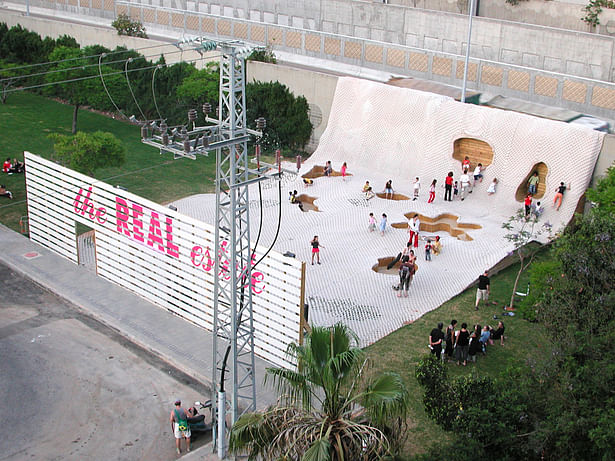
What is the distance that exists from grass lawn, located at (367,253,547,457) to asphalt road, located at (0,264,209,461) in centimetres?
504

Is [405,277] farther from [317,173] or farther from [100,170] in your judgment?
[100,170]

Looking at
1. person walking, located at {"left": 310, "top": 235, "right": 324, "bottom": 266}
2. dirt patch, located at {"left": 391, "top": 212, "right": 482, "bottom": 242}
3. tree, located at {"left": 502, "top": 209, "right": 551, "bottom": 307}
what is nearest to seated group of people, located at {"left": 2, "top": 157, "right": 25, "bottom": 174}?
person walking, located at {"left": 310, "top": 235, "right": 324, "bottom": 266}

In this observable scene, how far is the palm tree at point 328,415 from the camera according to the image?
13281 millimetres

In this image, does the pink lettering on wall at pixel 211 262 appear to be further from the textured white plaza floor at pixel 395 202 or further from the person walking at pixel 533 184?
the person walking at pixel 533 184

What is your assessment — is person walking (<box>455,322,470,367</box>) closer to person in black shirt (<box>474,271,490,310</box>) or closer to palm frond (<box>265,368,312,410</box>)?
person in black shirt (<box>474,271,490,310</box>)

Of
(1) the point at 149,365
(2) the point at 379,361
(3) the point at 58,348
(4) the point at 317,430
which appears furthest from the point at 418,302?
(4) the point at 317,430

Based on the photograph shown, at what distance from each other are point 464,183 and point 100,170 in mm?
16279

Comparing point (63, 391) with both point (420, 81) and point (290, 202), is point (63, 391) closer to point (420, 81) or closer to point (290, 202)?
point (290, 202)

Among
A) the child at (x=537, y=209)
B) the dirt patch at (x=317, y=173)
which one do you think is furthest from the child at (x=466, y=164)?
the dirt patch at (x=317, y=173)

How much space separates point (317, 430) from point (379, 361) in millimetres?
8666

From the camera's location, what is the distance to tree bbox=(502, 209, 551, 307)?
25156 millimetres

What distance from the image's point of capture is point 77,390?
806 inches

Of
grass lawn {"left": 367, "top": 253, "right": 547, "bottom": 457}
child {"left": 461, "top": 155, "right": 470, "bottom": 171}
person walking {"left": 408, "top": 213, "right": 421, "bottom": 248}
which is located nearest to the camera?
grass lawn {"left": 367, "top": 253, "right": 547, "bottom": 457}

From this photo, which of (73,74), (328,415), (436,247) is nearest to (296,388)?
(328,415)
